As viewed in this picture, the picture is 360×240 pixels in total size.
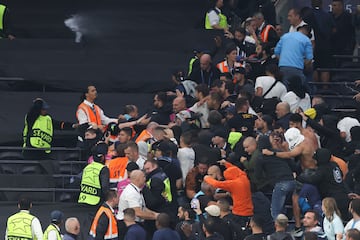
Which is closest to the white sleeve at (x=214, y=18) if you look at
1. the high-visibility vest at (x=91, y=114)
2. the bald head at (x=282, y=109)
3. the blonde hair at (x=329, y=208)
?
the high-visibility vest at (x=91, y=114)

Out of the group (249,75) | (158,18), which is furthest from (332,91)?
(158,18)

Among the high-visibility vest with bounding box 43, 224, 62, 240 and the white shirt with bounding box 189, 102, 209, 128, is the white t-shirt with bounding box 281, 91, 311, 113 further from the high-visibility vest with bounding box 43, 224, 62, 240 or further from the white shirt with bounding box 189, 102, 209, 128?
the high-visibility vest with bounding box 43, 224, 62, 240

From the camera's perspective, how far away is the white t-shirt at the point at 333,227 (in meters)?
22.3

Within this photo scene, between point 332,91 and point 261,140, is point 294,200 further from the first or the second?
point 332,91

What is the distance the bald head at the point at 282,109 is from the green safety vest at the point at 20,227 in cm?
430

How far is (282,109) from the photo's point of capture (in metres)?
25.6

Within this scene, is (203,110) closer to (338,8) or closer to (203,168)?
(203,168)

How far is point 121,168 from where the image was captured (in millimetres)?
24859

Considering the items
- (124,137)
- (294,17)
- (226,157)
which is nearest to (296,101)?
(226,157)

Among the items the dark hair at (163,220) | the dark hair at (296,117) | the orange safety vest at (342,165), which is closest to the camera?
the dark hair at (163,220)

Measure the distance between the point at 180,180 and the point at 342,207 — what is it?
264 cm

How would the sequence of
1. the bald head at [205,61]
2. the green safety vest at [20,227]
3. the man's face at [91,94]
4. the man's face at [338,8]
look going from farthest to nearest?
the man's face at [338,8]
the bald head at [205,61]
the man's face at [91,94]
the green safety vest at [20,227]

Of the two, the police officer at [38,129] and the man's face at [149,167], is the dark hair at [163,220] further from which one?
the police officer at [38,129]

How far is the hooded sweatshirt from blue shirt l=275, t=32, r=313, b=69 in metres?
4.40
